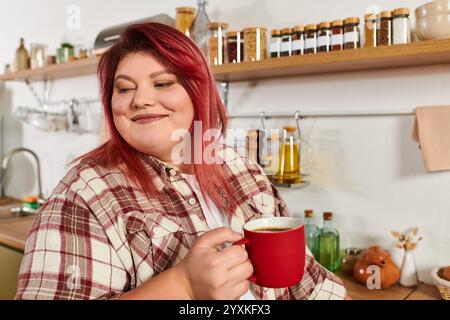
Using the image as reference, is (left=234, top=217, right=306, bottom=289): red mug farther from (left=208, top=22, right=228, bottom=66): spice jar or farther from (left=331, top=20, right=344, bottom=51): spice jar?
(left=208, top=22, right=228, bottom=66): spice jar

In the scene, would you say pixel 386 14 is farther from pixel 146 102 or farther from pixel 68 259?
pixel 68 259

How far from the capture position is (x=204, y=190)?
84 centimetres

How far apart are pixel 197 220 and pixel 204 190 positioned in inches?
3.0

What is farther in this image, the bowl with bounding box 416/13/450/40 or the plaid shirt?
the bowl with bounding box 416/13/450/40

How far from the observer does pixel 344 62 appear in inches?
49.5

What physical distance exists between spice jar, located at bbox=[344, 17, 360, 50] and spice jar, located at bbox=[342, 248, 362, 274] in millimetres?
618

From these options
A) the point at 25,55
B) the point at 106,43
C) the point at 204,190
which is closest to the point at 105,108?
the point at 204,190

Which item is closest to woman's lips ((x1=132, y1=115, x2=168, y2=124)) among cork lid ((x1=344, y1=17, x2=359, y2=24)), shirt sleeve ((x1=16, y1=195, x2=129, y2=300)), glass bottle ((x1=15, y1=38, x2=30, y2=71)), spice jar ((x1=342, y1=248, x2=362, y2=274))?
shirt sleeve ((x1=16, y1=195, x2=129, y2=300))

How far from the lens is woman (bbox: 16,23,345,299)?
23.6 inches

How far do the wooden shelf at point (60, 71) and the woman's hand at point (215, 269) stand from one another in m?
Result: 1.46

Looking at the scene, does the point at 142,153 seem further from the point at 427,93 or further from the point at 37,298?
the point at 427,93

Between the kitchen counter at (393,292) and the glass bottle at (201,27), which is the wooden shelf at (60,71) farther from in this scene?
the kitchen counter at (393,292)

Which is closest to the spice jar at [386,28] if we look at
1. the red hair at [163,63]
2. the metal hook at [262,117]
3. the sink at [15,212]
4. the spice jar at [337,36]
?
the spice jar at [337,36]

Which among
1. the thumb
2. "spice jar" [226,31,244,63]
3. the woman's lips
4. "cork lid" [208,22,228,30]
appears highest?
"cork lid" [208,22,228,30]
